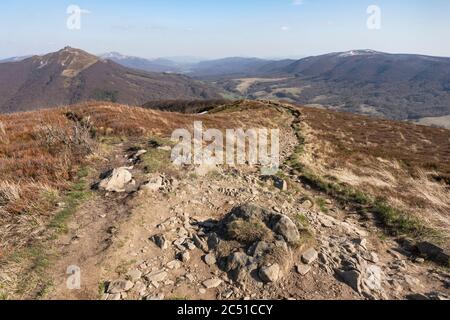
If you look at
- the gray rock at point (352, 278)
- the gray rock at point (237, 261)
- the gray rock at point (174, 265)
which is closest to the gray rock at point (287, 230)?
the gray rock at point (237, 261)

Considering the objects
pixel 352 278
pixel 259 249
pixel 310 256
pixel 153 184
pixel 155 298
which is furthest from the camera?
pixel 153 184

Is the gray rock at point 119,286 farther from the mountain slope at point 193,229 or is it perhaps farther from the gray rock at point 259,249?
the gray rock at point 259,249

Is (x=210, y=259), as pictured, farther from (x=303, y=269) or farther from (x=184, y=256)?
(x=303, y=269)

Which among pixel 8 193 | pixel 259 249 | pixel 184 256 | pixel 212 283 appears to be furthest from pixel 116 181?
pixel 259 249

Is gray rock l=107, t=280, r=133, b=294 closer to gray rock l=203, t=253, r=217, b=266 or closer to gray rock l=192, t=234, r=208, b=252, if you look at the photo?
gray rock l=203, t=253, r=217, b=266

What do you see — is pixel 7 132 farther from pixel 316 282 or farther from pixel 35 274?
pixel 316 282

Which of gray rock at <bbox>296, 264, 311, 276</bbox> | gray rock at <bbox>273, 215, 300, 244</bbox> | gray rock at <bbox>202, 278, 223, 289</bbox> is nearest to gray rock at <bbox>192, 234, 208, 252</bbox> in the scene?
gray rock at <bbox>202, 278, 223, 289</bbox>
